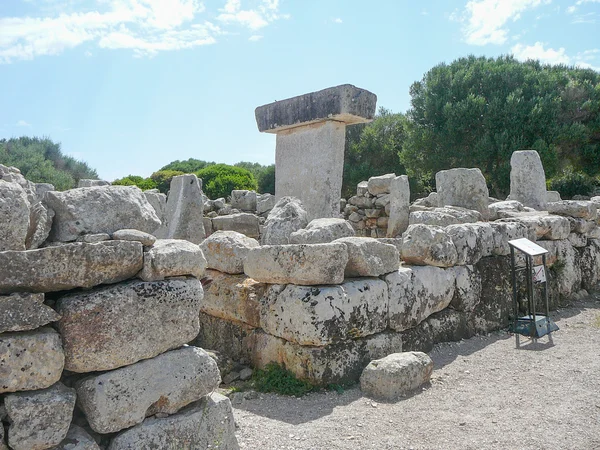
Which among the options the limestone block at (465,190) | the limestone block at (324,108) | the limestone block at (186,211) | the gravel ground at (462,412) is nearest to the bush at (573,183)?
the limestone block at (465,190)

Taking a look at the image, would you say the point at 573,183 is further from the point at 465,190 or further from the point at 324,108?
the point at 324,108

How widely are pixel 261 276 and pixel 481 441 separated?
6.80 feet

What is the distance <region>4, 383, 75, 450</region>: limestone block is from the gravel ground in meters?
1.14

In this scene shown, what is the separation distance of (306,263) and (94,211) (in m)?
1.83

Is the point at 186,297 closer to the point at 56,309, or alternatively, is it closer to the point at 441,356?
the point at 56,309

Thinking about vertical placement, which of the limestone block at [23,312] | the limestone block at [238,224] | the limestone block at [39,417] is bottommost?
the limestone block at [39,417]

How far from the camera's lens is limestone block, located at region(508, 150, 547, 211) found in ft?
31.5

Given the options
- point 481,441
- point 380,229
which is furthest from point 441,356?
point 380,229

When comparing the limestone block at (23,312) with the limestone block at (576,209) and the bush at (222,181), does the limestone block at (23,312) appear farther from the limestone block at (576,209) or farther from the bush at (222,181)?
the bush at (222,181)

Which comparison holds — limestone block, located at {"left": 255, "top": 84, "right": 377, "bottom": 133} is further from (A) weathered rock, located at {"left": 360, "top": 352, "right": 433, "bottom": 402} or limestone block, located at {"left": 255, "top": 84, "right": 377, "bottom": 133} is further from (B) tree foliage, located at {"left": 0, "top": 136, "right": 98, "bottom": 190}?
(B) tree foliage, located at {"left": 0, "top": 136, "right": 98, "bottom": 190}

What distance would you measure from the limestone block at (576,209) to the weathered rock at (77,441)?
720cm

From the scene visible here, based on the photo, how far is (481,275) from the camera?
19.0 ft

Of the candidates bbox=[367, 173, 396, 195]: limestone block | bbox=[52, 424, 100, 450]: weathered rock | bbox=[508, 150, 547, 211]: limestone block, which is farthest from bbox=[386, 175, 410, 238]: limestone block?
bbox=[52, 424, 100, 450]: weathered rock

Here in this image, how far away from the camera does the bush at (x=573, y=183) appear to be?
19.8 m
